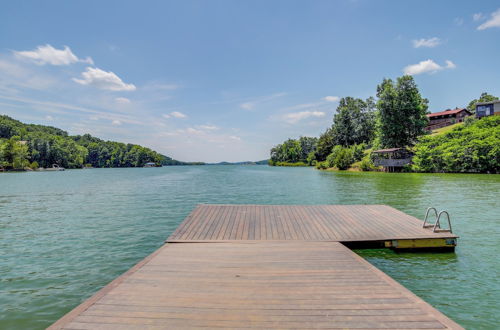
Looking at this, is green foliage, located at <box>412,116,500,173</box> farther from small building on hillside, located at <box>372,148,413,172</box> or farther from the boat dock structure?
the boat dock structure

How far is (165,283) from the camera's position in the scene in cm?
488

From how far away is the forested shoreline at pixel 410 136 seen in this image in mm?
41312

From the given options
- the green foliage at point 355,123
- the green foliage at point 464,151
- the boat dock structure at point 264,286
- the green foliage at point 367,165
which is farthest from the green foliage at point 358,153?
the boat dock structure at point 264,286

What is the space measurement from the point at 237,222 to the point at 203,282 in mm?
5026

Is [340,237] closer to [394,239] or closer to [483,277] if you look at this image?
[394,239]

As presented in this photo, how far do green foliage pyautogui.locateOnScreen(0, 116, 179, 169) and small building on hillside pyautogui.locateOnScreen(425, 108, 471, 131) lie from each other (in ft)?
408

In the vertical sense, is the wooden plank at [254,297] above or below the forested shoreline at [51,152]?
below

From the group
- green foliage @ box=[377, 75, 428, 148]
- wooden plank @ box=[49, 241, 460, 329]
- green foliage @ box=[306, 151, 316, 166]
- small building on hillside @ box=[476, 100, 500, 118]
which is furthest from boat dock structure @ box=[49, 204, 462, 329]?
green foliage @ box=[306, 151, 316, 166]

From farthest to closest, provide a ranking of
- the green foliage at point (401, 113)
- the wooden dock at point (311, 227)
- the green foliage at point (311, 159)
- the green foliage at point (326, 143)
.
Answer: the green foliage at point (311, 159), the green foliage at point (326, 143), the green foliage at point (401, 113), the wooden dock at point (311, 227)

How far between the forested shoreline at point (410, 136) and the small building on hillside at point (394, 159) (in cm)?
112

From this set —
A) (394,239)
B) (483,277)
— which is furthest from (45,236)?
(483,277)

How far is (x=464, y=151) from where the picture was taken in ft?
137

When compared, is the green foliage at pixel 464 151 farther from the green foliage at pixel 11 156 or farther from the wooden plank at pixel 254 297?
the green foliage at pixel 11 156

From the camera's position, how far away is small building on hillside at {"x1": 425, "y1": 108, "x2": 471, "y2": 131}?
256ft
